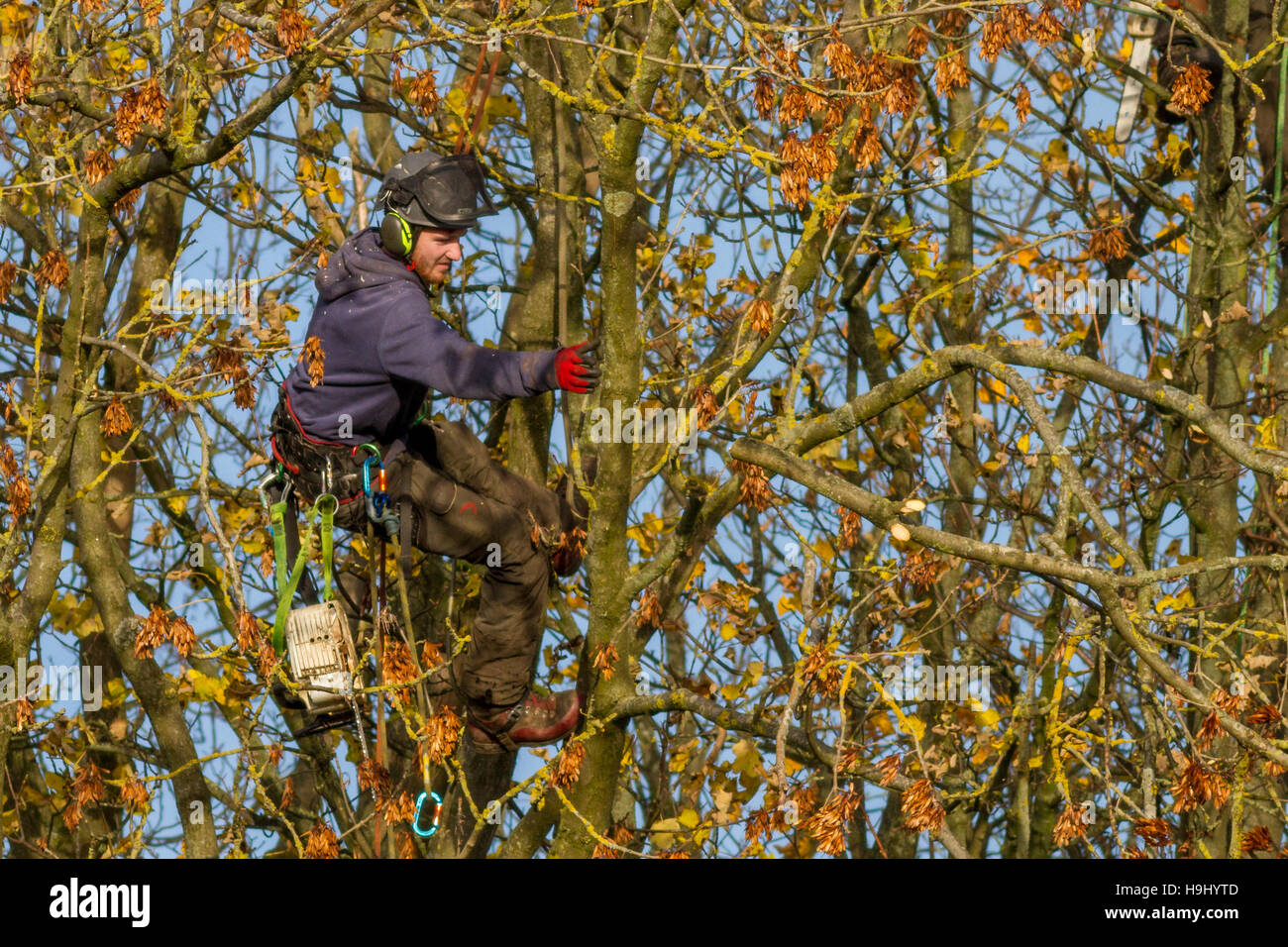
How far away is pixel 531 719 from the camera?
7.05 metres

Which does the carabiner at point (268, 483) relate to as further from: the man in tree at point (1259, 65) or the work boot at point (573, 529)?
the man in tree at point (1259, 65)

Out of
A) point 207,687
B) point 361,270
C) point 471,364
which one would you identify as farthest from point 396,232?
point 207,687

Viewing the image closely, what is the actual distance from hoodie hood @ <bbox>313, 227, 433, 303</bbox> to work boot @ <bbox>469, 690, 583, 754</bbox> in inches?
65.3

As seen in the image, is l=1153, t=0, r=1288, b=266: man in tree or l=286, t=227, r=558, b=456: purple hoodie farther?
l=1153, t=0, r=1288, b=266: man in tree

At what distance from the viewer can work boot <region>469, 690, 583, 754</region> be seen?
7.03 m

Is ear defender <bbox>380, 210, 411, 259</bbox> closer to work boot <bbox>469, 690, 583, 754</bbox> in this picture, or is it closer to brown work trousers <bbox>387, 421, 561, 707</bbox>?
brown work trousers <bbox>387, 421, 561, 707</bbox>

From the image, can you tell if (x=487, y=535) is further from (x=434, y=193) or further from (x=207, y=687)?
(x=207, y=687)

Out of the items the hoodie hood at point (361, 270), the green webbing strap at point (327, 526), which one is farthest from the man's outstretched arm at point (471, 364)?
the green webbing strap at point (327, 526)

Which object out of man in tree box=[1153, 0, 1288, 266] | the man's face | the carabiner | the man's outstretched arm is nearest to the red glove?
the man's outstretched arm

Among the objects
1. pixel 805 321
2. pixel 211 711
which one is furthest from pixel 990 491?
pixel 211 711

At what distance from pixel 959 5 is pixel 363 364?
2.41 m

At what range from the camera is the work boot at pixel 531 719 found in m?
7.03
